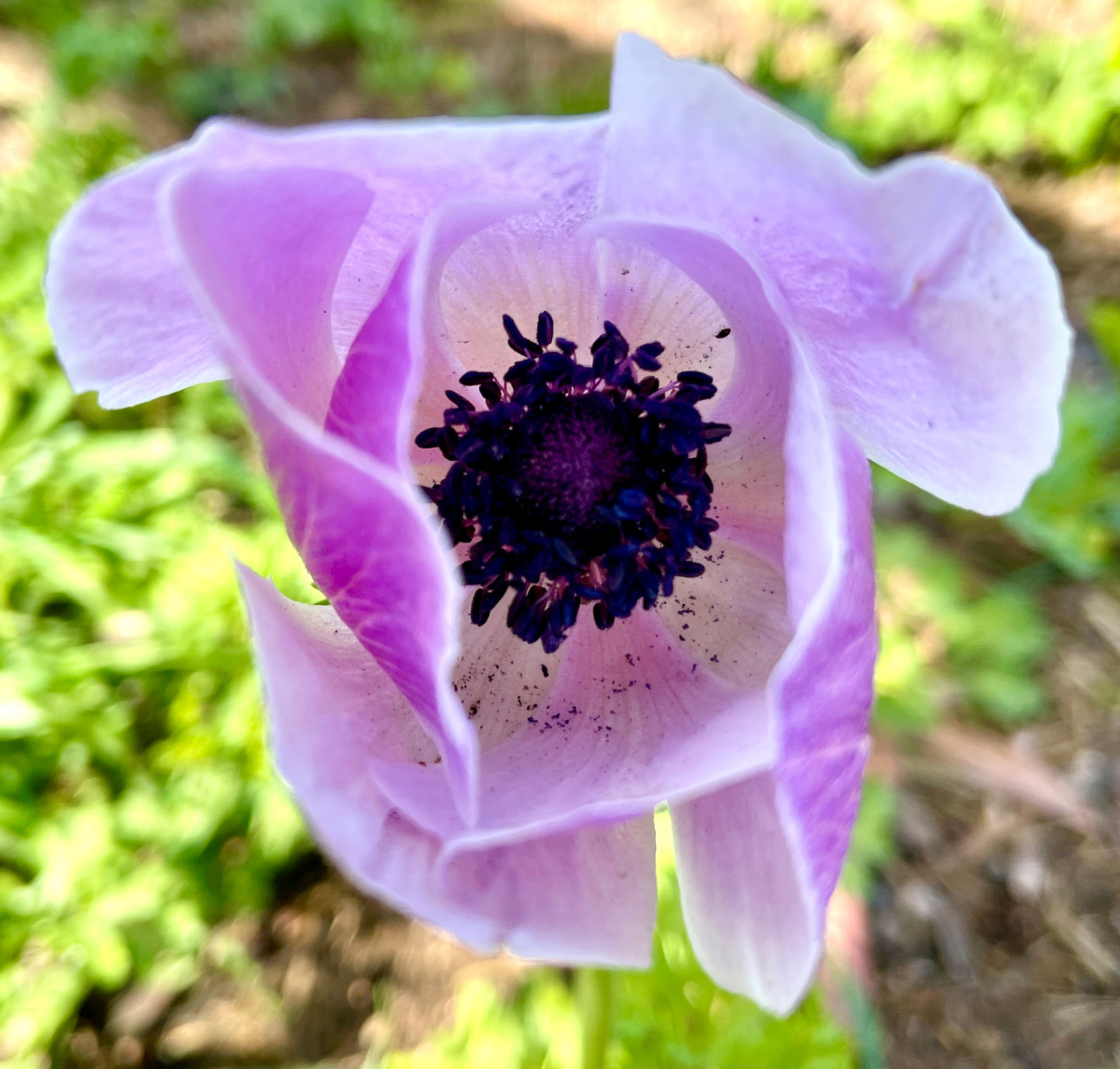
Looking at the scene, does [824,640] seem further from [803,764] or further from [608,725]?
[608,725]

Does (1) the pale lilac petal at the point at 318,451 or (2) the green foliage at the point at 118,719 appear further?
(2) the green foliage at the point at 118,719

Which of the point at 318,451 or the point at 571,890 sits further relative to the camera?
the point at 571,890

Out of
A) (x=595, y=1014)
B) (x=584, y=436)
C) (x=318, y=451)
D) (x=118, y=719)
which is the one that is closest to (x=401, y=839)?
(x=318, y=451)

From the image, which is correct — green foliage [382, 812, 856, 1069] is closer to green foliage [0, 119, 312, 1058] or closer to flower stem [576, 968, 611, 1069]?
flower stem [576, 968, 611, 1069]

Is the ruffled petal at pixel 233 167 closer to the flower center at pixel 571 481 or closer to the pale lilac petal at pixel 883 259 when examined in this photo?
the pale lilac petal at pixel 883 259

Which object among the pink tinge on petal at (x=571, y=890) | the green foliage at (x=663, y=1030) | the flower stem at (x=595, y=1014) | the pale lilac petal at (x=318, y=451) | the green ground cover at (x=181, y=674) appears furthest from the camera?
the green ground cover at (x=181, y=674)

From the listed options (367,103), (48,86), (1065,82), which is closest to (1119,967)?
(1065,82)

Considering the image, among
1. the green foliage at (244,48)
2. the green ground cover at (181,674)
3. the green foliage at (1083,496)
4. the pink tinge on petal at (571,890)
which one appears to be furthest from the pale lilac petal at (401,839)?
the green foliage at (244,48)
